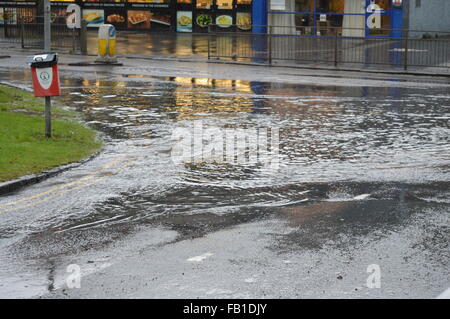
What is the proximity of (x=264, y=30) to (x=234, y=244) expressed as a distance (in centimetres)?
3720

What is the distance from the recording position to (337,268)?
25.2 ft

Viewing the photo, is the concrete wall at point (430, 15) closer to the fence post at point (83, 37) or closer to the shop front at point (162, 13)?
the shop front at point (162, 13)

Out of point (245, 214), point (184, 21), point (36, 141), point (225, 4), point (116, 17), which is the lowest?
point (245, 214)

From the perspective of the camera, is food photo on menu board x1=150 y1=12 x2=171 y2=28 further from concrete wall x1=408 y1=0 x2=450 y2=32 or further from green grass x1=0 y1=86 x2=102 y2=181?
green grass x1=0 y1=86 x2=102 y2=181

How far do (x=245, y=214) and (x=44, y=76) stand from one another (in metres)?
5.56

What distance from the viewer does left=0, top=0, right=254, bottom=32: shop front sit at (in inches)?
1861

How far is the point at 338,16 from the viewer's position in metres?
44.1

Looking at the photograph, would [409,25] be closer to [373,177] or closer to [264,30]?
[264,30]

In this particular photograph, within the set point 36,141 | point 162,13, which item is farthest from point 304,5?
point 36,141

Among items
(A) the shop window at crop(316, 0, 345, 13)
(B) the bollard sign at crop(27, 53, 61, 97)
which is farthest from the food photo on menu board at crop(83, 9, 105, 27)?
(B) the bollard sign at crop(27, 53, 61, 97)

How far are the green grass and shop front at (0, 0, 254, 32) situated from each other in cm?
3007

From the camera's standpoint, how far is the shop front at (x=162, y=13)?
155ft

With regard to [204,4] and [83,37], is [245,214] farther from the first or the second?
[204,4]

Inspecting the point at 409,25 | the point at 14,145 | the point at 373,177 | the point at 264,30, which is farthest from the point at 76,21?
the point at 373,177
